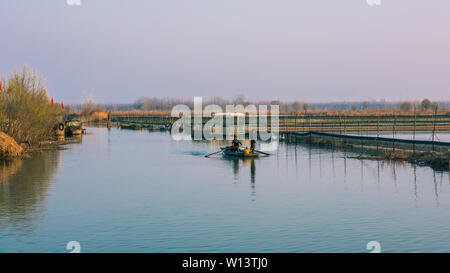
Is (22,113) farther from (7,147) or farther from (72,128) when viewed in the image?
(72,128)

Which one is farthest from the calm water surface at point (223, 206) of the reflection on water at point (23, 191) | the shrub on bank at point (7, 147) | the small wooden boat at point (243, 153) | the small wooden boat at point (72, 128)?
the small wooden boat at point (72, 128)

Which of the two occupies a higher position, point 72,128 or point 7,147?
point 72,128

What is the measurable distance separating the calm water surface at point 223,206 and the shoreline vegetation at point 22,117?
6.87 ft

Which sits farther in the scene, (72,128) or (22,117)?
(72,128)

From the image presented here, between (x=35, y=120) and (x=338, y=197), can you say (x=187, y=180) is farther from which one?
(x=35, y=120)

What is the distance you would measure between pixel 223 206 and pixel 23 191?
920cm

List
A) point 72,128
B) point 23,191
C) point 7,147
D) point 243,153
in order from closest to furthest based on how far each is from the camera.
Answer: point 23,191 < point 7,147 < point 243,153 < point 72,128

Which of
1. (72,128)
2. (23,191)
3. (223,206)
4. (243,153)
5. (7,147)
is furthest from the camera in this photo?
(72,128)

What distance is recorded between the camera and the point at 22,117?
1652 inches

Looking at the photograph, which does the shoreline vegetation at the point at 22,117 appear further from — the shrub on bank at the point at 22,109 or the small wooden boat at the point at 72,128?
the small wooden boat at the point at 72,128

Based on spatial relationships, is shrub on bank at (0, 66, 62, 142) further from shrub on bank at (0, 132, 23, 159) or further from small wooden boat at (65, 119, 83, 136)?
small wooden boat at (65, 119, 83, 136)

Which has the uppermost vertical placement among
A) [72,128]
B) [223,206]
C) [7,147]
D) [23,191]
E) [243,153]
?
[72,128]

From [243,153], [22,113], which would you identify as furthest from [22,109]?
[243,153]

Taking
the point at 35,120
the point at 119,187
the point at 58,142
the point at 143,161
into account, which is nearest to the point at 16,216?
the point at 119,187
